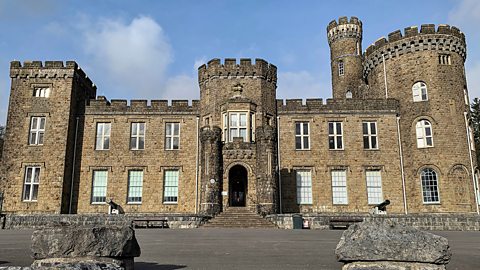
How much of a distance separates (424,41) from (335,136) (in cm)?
944

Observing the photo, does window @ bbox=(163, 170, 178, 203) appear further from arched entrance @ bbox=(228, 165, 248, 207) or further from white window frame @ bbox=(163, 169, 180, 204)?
arched entrance @ bbox=(228, 165, 248, 207)

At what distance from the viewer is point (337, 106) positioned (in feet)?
95.6

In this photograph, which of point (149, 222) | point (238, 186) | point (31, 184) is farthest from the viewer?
point (238, 186)

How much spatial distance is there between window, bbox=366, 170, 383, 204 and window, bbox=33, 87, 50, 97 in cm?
2408

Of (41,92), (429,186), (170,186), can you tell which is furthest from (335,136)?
(41,92)

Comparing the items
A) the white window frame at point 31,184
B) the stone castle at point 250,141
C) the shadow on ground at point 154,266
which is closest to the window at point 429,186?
the stone castle at point 250,141

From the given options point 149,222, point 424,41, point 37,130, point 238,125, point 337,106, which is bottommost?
point 149,222

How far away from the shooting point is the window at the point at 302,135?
28531mm

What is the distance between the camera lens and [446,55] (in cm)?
2831

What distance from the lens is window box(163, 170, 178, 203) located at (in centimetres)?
2800

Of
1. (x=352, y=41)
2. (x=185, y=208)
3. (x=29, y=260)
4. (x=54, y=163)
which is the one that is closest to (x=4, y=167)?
(x=54, y=163)

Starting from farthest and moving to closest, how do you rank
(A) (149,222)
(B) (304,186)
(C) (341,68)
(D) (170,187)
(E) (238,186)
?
(C) (341,68) → (D) (170,187) → (E) (238,186) → (B) (304,186) → (A) (149,222)

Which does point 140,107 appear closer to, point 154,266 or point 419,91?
point 419,91

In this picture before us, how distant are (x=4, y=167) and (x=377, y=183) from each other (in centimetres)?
2640
